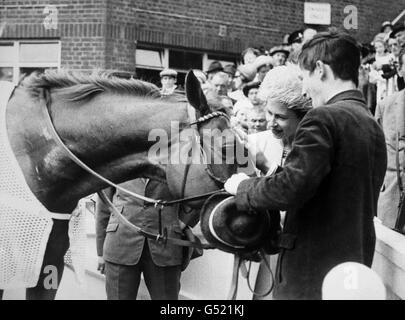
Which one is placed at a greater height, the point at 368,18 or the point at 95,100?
the point at 368,18

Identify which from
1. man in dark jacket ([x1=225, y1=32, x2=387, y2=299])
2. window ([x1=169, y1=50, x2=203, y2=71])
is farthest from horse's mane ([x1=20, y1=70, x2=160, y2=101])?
window ([x1=169, y1=50, x2=203, y2=71])

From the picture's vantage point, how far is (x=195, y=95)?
9.92 feet

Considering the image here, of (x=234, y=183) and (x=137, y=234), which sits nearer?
(x=234, y=183)

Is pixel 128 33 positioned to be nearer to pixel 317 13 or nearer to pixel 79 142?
pixel 317 13

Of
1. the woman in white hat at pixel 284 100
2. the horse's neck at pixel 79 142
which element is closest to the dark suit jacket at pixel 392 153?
the woman in white hat at pixel 284 100

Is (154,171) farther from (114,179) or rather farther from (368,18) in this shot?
(368,18)

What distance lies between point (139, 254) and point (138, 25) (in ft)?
25.6

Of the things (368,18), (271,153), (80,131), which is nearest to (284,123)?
(271,153)

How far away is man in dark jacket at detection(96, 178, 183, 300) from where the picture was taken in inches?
152

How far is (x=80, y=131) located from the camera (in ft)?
10.6

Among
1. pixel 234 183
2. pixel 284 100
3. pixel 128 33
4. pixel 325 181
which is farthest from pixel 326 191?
pixel 128 33

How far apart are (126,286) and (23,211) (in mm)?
957

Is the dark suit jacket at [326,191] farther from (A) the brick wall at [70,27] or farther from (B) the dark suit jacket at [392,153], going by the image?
(A) the brick wall at [70,27]

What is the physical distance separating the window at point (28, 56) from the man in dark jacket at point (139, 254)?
773 centimetres
